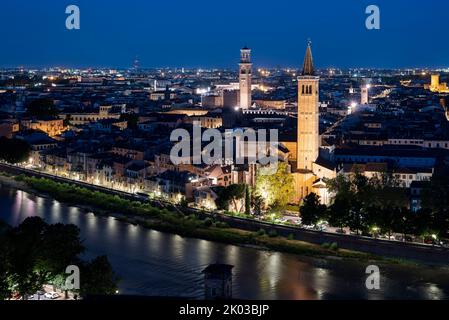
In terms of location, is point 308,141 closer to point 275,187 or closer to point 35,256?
point 275,187

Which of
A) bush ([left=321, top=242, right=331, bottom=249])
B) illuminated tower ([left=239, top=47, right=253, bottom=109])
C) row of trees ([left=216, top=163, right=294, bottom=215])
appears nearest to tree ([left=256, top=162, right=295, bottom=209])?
row of trees ([left=216, top=163, right=294, bottom=215])

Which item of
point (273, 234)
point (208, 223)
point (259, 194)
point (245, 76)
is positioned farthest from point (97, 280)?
point (245, 76)

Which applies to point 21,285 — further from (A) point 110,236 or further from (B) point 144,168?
(B) point 144,168

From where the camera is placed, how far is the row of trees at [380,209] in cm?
753

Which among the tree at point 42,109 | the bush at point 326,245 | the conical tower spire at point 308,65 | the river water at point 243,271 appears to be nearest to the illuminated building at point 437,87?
the tree at point 42,109

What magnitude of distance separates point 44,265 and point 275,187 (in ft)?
13.8

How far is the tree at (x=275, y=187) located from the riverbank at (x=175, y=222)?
0.83 metres

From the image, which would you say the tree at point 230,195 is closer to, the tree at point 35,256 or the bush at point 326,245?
the bush at point 326,245

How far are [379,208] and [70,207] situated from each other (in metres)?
4.85

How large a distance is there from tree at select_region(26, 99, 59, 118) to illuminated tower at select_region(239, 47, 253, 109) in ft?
18.6

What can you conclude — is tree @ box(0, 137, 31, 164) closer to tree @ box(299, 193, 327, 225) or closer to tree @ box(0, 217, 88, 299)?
tree @ box(299, 193, 327, 225)

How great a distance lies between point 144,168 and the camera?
11.0 m

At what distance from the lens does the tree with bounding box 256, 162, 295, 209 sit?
905 centimetres

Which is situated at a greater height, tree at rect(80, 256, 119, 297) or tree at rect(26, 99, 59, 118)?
tree at rect(26, 99, 59, 118)
